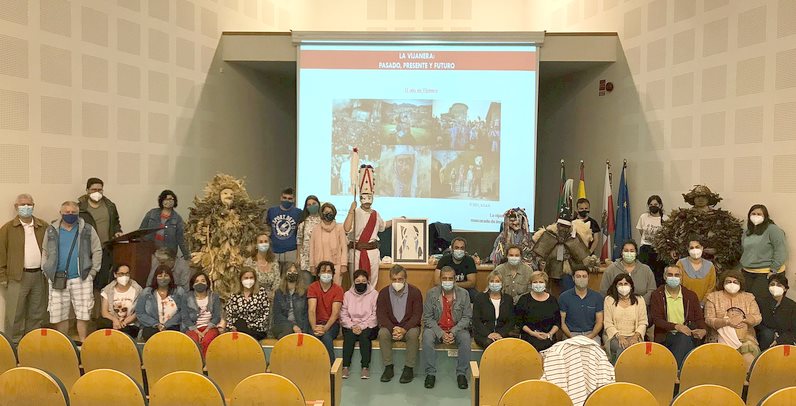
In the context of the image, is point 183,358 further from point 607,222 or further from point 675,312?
point 607,222

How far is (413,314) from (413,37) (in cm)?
517

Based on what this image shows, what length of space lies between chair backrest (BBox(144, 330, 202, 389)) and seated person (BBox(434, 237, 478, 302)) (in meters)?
3.55

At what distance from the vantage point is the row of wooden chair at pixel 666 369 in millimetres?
5062

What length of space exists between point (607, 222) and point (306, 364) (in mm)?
6682

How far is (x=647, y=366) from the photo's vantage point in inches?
201

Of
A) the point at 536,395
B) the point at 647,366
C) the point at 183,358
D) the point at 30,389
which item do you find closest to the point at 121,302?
the point at 183,358

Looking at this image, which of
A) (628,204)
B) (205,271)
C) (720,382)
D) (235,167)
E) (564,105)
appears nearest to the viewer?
(720,382)

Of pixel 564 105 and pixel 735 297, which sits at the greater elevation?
pixel 564 105

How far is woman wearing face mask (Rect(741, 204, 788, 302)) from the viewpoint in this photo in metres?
7.78

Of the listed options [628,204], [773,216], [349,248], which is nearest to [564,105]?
[628,204]

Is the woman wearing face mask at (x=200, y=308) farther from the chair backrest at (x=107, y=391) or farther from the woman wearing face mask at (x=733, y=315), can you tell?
the woman wearing face mask at (x=733, y=315)

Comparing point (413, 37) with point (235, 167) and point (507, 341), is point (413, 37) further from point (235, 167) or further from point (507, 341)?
point (507, 341)

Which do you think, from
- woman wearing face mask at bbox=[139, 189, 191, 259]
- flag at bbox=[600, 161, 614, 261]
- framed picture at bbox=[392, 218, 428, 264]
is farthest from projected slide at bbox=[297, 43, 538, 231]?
woman wearing face mask at bbox=[139, 189, 191, 259]

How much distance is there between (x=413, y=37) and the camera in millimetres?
10859
